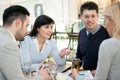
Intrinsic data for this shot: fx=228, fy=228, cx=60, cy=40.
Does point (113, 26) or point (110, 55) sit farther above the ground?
point (113, 26)

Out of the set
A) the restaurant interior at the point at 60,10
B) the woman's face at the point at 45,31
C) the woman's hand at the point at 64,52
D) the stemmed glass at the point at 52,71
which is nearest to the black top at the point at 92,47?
the woman's hand at the point at 64,52

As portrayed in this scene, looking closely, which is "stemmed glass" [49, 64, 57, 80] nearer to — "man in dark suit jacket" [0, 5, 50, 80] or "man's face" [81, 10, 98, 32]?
"man in dark suit jacket" [0, 5, 50, 80]

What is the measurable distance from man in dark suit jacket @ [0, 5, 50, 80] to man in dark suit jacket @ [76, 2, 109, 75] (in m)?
0.77

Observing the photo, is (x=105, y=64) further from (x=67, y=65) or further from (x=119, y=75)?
(x=67, y=65)

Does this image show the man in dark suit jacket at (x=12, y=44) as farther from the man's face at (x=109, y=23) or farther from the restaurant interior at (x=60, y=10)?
the restaurant interior at (x=60, y=10)

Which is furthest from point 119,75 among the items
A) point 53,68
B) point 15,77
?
point 15,77

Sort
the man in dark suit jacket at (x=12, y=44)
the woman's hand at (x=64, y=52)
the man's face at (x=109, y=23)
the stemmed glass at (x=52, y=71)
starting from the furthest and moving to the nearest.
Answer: the woman's hand at (x=64, y=52) → the stemmed glass at (x=52, y=71) → the man's face at (x=109, y=23) → the man in dark suit jacket at (x=12, y=44)

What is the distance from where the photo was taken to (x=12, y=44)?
135 centimetres

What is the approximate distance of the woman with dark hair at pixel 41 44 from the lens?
2.24 m

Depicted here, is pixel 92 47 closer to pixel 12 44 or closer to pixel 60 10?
pixel 12 44

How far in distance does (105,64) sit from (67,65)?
0.81 metres

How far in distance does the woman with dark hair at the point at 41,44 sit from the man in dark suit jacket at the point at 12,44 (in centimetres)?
67

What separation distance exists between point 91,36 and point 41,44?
0.52 meters

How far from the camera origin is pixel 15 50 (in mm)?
1362
